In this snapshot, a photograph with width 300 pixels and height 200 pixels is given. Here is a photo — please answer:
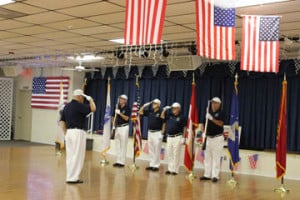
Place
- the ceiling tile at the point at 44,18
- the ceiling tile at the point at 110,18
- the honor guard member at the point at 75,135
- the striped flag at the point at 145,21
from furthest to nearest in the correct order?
the honor guard member at the point at 75,135, the ceiling tile at the point at 44,18, the ceiling tile at the point at 110,18, the striped flag at the point at 145,21

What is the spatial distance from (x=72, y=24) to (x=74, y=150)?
2204 millimetres

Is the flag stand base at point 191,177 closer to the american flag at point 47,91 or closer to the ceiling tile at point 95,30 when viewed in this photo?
the ceiling tile at point 95,30

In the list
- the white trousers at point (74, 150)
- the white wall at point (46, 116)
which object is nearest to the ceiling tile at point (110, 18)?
the white trousers at point (74, 150)

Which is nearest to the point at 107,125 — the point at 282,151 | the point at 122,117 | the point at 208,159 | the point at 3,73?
the point at 122,117

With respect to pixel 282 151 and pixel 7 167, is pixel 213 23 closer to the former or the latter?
pixel 282 151

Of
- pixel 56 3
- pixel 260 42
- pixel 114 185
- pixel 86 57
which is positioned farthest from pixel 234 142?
pixel 86 57

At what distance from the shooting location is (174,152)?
29.2 ft

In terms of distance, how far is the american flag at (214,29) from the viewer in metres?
4.84

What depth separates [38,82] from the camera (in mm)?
15156

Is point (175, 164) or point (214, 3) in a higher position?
point (214, 3)

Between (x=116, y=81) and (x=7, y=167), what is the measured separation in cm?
560

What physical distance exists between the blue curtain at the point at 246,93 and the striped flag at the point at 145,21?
6117 mm

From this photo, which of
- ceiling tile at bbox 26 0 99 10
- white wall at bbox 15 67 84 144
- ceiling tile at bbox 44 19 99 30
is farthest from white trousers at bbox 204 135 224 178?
white wall at bbox 15 67 84 144

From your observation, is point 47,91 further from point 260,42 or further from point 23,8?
point 260,42
